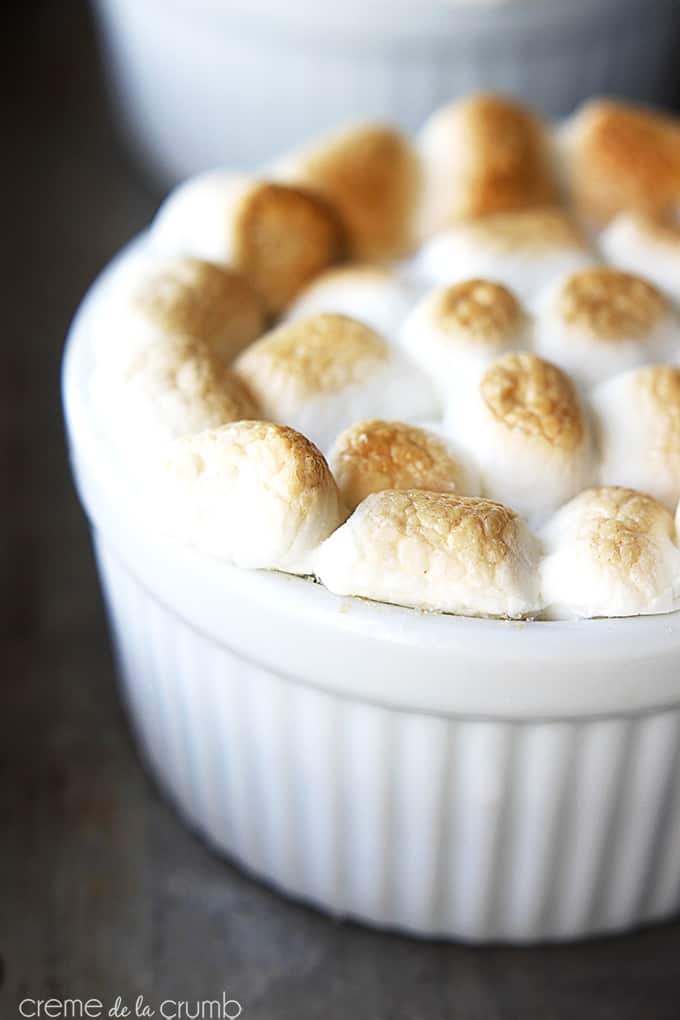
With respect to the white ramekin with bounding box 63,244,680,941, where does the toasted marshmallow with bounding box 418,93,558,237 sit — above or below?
above

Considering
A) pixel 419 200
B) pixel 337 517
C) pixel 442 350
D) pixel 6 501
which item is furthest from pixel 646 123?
pixel 6 501

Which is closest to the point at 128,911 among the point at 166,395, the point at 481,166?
the point at 166,395

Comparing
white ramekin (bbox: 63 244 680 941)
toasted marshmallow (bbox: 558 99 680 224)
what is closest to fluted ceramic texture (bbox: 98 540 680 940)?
white ramekin (bbox: 63 244 680 941)

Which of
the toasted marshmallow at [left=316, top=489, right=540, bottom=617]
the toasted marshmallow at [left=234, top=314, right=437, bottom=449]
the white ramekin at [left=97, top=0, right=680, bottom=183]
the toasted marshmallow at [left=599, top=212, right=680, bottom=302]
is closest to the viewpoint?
the toasted marshmallow at [left=316, top=489, right=540, bottom=617]

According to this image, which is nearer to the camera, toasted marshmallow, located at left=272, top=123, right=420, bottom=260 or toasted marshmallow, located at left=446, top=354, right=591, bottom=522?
toasted marshmallow, located at left=446, top=354, right=591, bottom=522

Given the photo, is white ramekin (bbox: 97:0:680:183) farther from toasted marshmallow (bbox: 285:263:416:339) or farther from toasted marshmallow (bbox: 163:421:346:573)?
toasted marshmallow (bbox: 163:421:346:573)

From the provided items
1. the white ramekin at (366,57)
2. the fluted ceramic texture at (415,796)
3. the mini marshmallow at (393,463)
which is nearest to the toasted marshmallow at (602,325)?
the mini marshmallow at (393,463)
